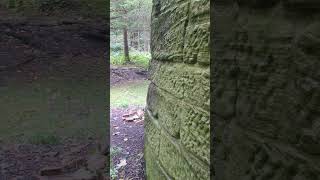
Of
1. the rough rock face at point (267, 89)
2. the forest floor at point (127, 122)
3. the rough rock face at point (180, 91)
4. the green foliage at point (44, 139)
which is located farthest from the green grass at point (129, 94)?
the rough rock face at point (267, 89)

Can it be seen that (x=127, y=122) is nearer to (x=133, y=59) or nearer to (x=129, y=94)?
(x=129, y=94)

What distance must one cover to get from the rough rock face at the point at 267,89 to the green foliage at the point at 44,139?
3.43 m

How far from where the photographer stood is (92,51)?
5.31 metres

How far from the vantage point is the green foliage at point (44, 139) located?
13.3 feet

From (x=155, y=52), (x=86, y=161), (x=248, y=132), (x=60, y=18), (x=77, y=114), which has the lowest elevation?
(x=86, y=161)

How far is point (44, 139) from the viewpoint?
4086 millimetres

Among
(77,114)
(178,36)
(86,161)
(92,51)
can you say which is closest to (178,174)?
(178,36)

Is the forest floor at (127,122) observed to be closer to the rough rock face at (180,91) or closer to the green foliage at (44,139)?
the green foliage at (44,139)

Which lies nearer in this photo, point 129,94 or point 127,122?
point 127,122

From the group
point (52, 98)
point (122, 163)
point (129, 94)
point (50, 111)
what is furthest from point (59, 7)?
point (129, 94)

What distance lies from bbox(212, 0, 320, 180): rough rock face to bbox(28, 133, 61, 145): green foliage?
3.43 metres

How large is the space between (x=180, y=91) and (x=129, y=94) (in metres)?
7.36

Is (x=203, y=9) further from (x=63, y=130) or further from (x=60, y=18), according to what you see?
(x=60, y=18)

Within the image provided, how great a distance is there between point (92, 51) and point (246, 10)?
4.75 metres
